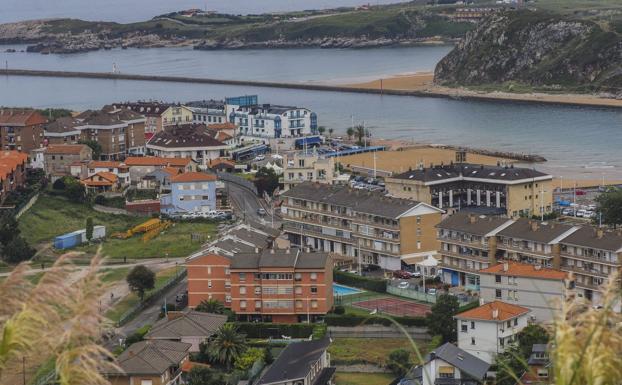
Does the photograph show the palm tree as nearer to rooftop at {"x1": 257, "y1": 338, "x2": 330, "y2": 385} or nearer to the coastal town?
the coastal town

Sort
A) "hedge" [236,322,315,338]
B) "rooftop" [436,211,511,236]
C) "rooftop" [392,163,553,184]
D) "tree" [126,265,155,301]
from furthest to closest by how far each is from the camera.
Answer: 1. "rooftop" [392,163,553,184]
2. "rooftop" [436,211,511,236]
3. "tree" [126,265,155,301]
4. "hedge" [236,322,315,338]

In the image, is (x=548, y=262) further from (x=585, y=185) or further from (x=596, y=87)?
(x=596, y=87)

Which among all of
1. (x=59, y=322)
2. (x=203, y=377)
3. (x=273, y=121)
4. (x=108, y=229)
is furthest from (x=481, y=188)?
(x=59, y=322)

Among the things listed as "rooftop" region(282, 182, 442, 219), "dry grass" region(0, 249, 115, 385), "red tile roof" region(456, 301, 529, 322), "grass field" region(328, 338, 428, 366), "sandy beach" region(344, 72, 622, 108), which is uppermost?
"dry grass" region(0, 249, 115, 385)

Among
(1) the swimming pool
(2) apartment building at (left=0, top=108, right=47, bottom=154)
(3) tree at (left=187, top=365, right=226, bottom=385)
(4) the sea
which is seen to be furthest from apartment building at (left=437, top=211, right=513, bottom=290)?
(2) apartment building at (left=0, top=108, right=47, bottom=154)

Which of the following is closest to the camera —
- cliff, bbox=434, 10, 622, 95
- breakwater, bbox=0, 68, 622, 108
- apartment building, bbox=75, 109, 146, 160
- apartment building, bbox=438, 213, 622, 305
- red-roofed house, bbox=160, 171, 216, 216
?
apartment building, bbox=438, 213, 622, 305

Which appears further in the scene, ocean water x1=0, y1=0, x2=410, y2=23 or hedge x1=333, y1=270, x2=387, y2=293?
ocean water x1=0, y1=0, x2=410, y2=23
